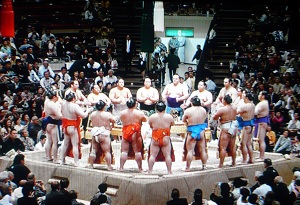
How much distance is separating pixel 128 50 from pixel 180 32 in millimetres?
Result: 3156

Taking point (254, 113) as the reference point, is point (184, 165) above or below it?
below

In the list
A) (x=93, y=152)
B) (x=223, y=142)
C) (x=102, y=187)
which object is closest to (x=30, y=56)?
(x=93, y=152)

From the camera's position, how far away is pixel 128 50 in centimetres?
1354

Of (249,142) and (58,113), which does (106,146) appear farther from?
(249,142)

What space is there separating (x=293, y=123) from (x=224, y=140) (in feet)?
7.11

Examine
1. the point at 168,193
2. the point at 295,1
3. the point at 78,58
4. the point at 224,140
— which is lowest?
the point at 168,193

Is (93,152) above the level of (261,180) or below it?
above

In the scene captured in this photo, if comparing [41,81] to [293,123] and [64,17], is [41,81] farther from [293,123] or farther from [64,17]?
[293,123]

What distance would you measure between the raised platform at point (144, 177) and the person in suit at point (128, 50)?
437cm

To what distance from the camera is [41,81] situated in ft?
38.5

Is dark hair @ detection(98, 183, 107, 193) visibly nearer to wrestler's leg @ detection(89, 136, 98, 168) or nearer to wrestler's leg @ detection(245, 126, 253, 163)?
wrestler's leg @ detection(89, 136, 98, 168)

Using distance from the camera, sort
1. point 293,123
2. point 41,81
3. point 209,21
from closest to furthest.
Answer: point 293,123
point 41,81
point 209,21

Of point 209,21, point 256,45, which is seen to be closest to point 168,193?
point 256,45

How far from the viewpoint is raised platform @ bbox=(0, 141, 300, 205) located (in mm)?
8156
